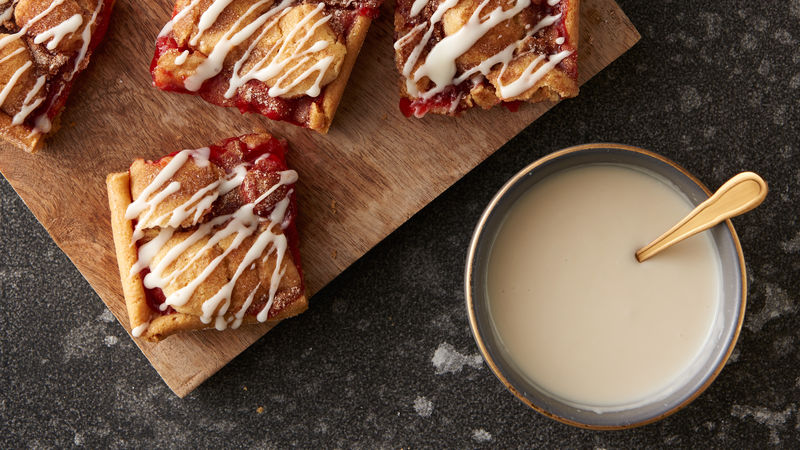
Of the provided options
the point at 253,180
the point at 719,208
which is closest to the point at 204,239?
the point at 253,180

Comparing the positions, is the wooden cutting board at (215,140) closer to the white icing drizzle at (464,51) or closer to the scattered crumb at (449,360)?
the white icing drizzle at (464,51)

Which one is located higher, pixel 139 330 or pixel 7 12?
pixel 7 12

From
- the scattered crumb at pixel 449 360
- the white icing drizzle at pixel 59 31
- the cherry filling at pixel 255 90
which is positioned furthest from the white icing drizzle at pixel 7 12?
the scattered crumb at pixel 449 360

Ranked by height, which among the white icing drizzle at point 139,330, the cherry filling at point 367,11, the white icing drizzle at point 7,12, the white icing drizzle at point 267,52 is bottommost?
the white icing drizzle at point 139,330

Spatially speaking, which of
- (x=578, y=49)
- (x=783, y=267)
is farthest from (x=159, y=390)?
(x=783, y=267)

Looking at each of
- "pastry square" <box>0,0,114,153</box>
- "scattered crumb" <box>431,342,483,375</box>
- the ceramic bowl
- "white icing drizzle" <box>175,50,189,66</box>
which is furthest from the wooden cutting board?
"scattered crumb" <box>431,342,483,375</box>

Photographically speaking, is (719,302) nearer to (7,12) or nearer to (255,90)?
(255,90)
